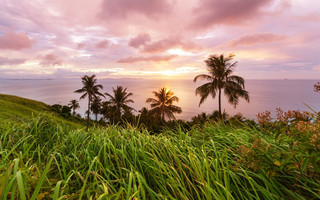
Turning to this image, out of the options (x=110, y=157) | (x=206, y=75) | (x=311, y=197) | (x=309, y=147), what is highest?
(x=206, y=75)

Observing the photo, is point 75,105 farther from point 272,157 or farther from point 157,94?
point 272,157

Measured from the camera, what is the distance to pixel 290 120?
7.54ft

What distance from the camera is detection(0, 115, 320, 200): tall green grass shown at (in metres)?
1.82

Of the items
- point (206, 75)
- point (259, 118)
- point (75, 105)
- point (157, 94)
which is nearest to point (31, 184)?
point (259, 118)

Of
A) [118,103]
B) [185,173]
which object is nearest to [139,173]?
[185,173]

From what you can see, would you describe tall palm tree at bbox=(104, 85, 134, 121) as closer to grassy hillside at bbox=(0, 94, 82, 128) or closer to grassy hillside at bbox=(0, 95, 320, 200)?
grassy hillside at bbox=(0, 94, 82, 128)

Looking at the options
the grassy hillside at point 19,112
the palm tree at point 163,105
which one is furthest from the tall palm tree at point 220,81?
the grassy hillside at point 19,112

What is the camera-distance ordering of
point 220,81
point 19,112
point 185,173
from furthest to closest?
1. point 19,112
2. point 220,81
3. point 185,173

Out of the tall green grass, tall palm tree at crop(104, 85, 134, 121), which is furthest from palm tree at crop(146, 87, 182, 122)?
the tall green grass

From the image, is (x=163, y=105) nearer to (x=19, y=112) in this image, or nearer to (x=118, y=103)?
(x=118, y=103)

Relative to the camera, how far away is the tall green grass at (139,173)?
182 centimetres

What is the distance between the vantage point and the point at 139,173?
2.44m

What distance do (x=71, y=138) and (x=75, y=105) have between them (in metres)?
69.3

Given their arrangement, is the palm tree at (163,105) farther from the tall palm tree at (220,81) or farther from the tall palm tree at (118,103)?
the tall palm tree at (220,81)
